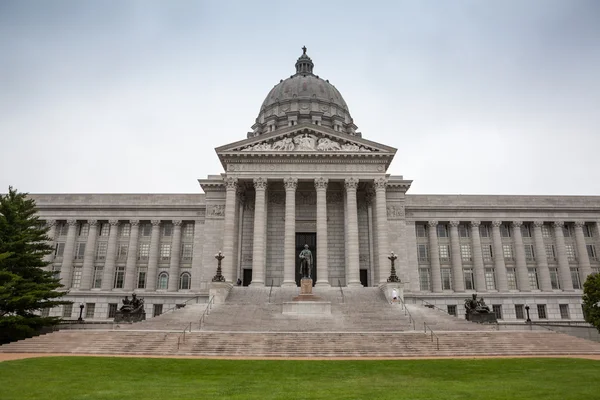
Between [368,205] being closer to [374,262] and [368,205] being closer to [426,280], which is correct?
[374,262]

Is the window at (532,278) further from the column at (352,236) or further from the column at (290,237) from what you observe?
the column at (290,237)

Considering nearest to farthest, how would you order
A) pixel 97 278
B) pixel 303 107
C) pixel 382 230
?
pixel 382 230, pixel 97 278, pixel 303 107

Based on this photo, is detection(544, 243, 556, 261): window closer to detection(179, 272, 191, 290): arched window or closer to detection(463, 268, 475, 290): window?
detection(463, 268, 475, 290): window

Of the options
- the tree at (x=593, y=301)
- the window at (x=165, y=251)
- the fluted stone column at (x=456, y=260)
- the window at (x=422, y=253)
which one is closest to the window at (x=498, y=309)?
the fluted stone column at (x=456, y=260)

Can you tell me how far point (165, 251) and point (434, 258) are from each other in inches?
1293

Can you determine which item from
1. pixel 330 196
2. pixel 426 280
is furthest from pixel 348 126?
pixel 426 280

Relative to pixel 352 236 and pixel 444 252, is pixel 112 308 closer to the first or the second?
pixel 352 236

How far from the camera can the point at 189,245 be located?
183 feet

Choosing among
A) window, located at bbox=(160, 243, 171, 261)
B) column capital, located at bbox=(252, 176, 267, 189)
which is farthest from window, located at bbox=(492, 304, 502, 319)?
window, located at bbox=(160, 243, 171, 261)

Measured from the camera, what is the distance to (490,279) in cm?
5519

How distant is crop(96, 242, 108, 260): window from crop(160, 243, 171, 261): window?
22.9 ft

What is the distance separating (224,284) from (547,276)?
39.2 metres

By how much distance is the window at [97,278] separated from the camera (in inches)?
2152

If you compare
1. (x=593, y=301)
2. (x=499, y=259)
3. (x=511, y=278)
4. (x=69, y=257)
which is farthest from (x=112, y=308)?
(x=511, y=278)
